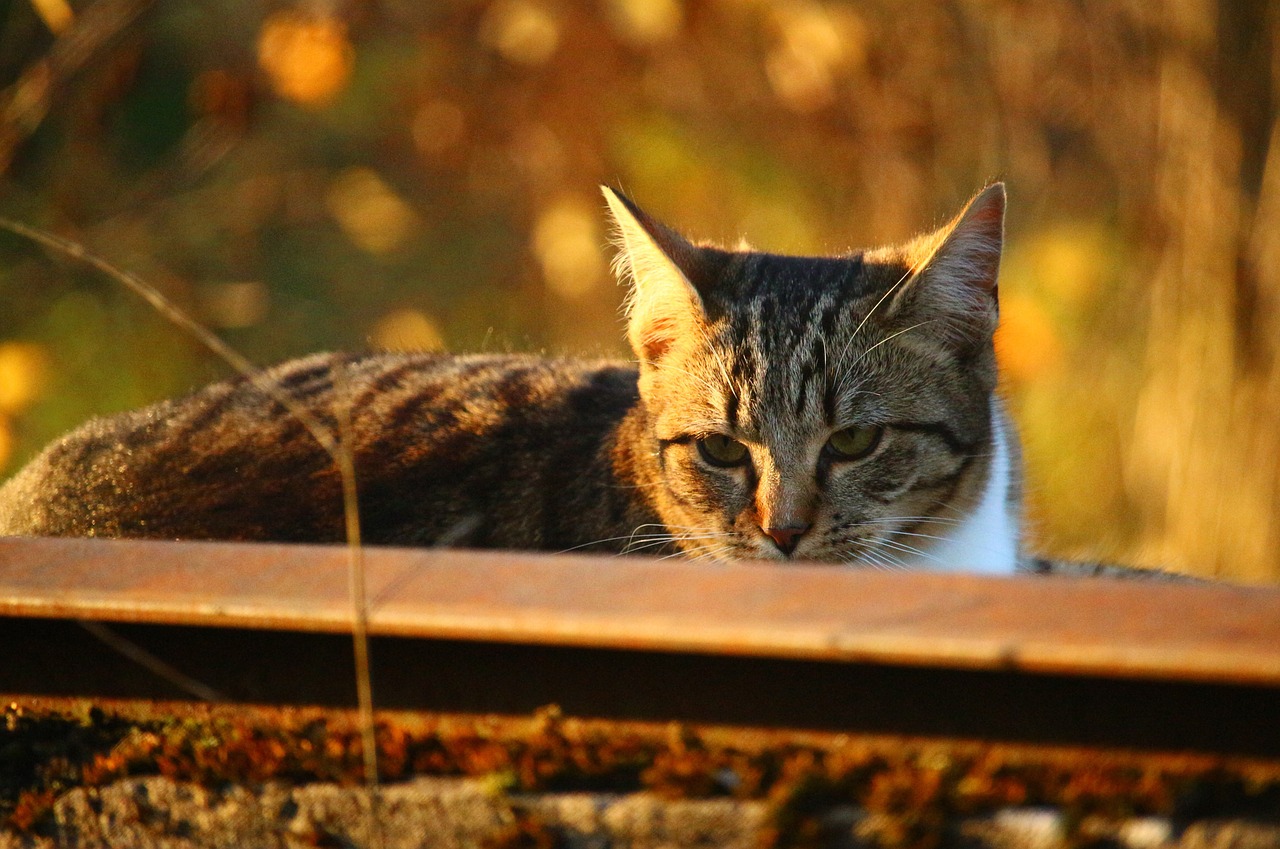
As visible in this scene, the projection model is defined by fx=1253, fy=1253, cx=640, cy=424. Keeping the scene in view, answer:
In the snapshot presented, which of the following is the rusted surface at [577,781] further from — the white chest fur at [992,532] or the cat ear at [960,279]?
the cat ear at [960,279]

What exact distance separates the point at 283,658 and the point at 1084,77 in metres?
4.41

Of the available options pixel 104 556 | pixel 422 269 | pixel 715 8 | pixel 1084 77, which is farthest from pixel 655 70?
pixel 104 556

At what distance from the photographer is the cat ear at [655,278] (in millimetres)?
2217

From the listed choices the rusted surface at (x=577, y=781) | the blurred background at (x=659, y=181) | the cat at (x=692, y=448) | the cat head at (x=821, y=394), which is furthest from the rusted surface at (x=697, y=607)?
the blurred background at (x=659, y=181)

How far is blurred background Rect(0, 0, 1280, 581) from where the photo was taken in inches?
160

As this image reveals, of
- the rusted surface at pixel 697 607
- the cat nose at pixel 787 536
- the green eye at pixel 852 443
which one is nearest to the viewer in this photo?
the rusted surface at pixel 697 607

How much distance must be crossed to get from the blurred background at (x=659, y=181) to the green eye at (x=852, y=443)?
0.96 m

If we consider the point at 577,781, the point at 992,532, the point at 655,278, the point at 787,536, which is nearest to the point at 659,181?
the point at 655,278

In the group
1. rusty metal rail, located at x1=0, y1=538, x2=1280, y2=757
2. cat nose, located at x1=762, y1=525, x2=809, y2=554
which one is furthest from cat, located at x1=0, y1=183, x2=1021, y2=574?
rusty metal rail, located at x1=0, y1=538, x2=1280, y2=757

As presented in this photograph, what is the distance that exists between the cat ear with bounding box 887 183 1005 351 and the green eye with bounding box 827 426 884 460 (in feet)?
0.72

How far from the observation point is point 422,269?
674cm

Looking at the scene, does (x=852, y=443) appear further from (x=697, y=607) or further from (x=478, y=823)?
(x=478, y=823)

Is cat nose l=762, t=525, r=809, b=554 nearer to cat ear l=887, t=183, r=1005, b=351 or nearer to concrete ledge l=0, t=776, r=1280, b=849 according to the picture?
cat ear l=887, t=183, r=1005, b=351

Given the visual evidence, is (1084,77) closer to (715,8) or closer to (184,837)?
(715,8)
